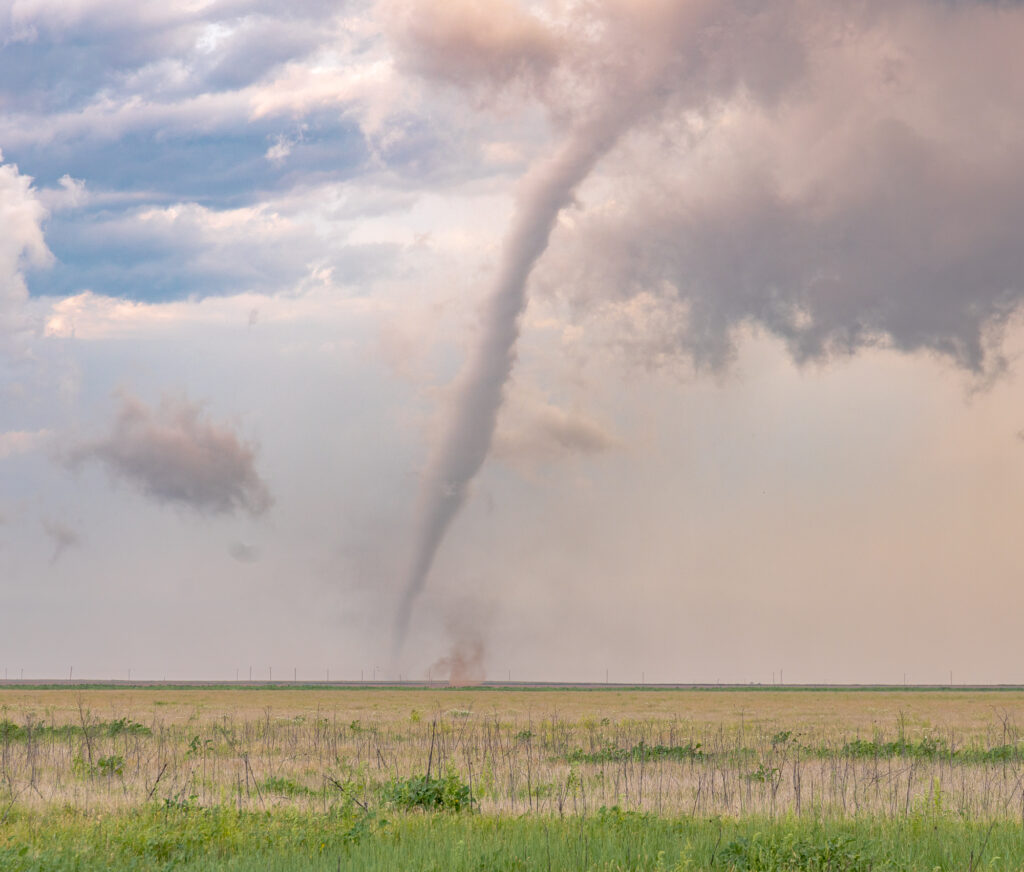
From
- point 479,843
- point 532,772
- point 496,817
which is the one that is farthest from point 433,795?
point 532,772

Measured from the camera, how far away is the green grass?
12.5 m

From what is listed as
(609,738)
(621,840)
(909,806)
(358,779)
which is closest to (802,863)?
(621,840)

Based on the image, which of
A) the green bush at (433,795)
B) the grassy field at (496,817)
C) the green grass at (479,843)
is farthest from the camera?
the green bush at (433,795)

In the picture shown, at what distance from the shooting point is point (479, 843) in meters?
13.4

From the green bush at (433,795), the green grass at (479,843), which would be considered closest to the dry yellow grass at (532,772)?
the green bush at (433,795)

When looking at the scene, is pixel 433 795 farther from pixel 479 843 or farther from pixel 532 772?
pixel 532 772

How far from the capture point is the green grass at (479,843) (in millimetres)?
12492

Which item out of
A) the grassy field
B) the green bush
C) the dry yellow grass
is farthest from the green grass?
the dry yellow grass

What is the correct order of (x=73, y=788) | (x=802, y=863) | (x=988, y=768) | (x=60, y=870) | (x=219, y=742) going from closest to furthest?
(x=60, y=870) < (x=802, y=863) < (x=73, y=788) < (x=988, y=768) < (x=219, y=742)

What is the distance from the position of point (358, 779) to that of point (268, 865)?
449 inches

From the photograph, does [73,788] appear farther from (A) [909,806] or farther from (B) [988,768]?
(B) [988,768]

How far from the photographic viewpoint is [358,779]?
2333 centimetres

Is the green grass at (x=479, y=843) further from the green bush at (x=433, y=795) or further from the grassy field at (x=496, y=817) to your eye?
the green bush at (x=433, y=795)

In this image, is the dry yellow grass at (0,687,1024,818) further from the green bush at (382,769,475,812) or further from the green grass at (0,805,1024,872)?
the green grass at (0,805,1024,872)
